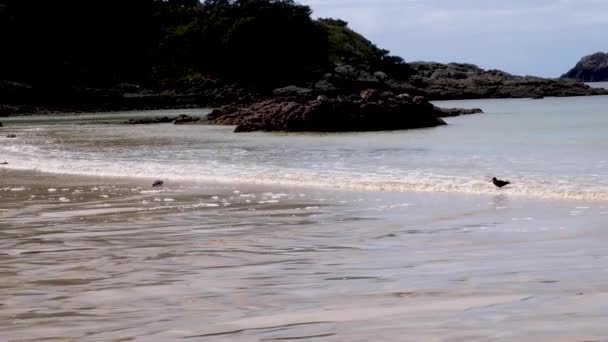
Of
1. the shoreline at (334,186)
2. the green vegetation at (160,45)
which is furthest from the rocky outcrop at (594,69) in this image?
the shoreline at (334,186)

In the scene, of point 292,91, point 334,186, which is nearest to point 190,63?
point 292,91

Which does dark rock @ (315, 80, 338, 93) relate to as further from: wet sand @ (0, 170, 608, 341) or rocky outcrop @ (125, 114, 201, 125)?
wet sand @ (0, 170, 608, 341)

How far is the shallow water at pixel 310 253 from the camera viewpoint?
368 centimetres

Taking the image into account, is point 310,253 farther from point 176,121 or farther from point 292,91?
point 292,91

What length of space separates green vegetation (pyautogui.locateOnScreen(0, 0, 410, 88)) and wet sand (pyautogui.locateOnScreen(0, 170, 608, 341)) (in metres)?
58.7

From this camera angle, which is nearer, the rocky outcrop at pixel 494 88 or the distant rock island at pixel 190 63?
the distant rock island at pixel 190 63

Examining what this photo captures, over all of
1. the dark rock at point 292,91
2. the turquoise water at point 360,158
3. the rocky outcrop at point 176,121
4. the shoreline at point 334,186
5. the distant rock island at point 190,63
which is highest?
the distant rock island at point 190,63

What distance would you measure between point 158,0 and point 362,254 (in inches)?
3129

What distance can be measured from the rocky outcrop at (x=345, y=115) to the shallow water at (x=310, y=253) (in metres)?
11.8

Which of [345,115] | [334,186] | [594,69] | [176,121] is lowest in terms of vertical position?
[334,186]

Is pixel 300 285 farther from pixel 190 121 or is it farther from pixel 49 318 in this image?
pixel 190 121

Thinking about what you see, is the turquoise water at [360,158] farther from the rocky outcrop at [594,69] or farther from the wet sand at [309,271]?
the rocky outcrop at [594,69]

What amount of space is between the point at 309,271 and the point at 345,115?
20.8m

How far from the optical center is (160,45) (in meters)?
74.3
